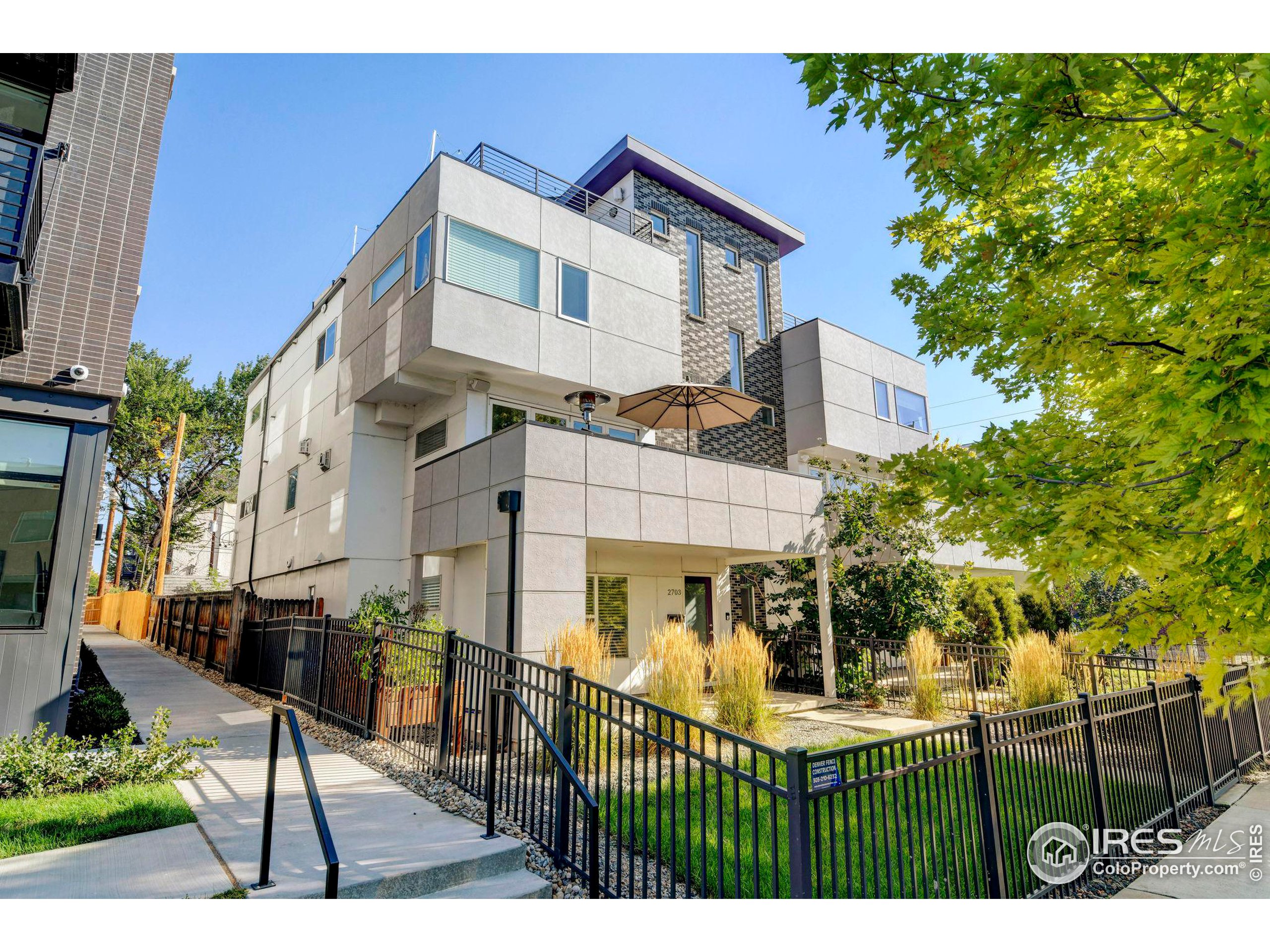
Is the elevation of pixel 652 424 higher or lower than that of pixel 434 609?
higher

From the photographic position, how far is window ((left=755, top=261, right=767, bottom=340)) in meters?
17.0

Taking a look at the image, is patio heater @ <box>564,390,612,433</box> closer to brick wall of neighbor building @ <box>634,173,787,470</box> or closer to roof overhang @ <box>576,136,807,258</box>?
brick wall of neighbor building @ <box>634,173,787,470</box>

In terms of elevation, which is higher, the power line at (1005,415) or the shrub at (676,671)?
the power line at (1005,415)

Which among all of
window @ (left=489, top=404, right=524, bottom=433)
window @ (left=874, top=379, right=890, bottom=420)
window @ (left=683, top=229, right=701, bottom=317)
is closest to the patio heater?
window @ (left=489, top=404, right=524, bottom=433)

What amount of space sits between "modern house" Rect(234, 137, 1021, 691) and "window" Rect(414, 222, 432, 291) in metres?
0.04

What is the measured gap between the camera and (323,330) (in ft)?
49.9

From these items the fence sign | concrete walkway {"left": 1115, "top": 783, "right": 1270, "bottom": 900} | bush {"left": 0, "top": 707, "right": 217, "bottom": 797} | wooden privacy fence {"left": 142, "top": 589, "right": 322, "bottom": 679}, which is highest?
wooden privacy fence {"left": 142, "top": 589, "right": 322, "bottom": 679}

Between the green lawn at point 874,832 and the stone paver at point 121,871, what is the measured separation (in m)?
2.36

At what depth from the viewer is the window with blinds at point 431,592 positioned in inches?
467

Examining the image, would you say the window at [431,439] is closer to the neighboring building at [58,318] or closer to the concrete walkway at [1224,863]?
the neighboring building at [58,318]

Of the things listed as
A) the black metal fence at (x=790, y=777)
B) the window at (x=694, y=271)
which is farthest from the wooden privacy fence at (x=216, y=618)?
the window at (x=694, y=271)

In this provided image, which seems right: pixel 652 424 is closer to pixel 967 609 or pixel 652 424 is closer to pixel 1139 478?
pixel 1139 478
